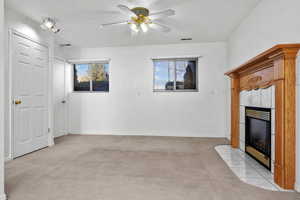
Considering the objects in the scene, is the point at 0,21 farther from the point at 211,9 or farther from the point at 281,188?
the point at 281,188

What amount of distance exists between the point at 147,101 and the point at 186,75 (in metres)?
1.32

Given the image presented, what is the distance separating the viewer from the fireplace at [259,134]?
8.73 ft

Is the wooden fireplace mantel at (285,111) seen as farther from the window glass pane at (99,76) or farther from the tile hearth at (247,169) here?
the window glass pane at (99,76)

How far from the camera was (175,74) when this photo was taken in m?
5.44

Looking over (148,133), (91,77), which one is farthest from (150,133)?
(91,77)

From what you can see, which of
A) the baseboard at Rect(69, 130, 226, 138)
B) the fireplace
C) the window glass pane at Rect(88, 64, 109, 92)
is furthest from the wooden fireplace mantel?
the window glass pane at Rect(88, 64, 109, 92)

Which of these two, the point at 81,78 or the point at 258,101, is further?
the point at 81,78

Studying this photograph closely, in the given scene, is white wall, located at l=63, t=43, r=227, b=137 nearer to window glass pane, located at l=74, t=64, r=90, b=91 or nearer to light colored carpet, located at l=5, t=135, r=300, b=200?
window glass pane, located at l=74, t=64, r=90, b=91

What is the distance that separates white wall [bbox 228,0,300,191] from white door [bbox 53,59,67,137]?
4.62 m

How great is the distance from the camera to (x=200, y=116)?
527 centimetres

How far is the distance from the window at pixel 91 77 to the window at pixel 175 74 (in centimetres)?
152

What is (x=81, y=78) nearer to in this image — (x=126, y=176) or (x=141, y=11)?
(x=141, y=11)

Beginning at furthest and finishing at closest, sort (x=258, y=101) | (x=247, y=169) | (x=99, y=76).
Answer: (x=99, y=76) → (x=258, y=101) → (x=247, y=169)

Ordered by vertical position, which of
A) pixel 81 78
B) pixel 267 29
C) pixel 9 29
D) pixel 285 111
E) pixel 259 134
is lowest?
pixel 259 134
